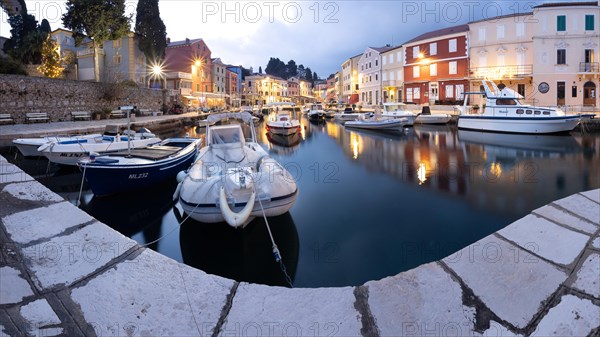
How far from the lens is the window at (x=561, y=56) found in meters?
34.2

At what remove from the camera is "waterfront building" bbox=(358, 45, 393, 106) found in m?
56.8

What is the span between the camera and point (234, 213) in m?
6.36

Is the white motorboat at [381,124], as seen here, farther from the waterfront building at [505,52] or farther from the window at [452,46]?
the window at [452,46]

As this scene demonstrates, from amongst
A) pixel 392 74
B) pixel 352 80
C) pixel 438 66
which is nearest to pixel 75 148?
pixel 438 66

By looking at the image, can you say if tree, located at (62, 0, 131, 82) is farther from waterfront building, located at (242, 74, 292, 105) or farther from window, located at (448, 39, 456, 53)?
waterfront building, located at (242, 74, 292, 105)

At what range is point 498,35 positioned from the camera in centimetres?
3725

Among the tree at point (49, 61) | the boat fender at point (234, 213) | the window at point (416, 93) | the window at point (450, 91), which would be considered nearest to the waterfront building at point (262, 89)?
the window at point (416, 93)

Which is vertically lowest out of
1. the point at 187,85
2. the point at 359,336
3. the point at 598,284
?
the point at 359,336

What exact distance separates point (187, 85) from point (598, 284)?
58.7 meters

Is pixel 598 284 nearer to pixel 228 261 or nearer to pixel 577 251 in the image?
pixel 577 251

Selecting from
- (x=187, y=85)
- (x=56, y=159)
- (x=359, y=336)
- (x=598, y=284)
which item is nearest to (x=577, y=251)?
(x=598, y=284)

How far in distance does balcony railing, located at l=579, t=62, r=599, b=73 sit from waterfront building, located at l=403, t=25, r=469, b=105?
976cm

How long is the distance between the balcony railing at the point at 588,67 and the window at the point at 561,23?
364cm

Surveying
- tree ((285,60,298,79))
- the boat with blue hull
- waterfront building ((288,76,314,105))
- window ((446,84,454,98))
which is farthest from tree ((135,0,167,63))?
tree ((285,60,298,79))
